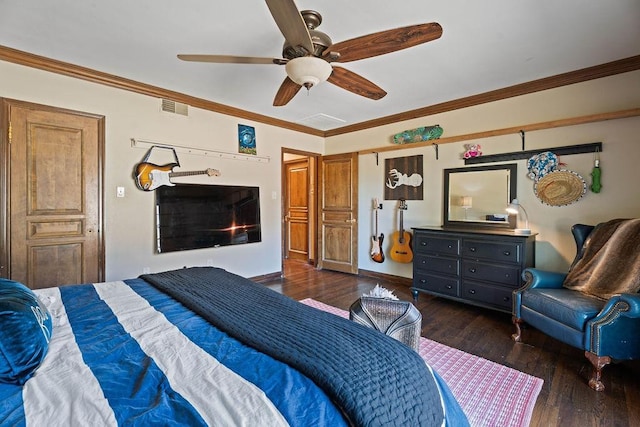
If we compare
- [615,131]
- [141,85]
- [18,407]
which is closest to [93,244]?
[141,85]

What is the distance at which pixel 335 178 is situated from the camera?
213 inches

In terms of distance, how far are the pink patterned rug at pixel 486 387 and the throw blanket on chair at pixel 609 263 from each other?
96 centimetres

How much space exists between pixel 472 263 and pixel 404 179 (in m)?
1.65

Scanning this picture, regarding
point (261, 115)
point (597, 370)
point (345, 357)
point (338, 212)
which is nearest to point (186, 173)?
point (261, 115)

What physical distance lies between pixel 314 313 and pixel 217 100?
3.48m

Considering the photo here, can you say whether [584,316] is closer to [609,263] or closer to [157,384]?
[609,263]

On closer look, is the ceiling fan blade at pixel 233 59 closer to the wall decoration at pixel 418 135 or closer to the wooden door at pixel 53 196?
the wooden door at pixel 53 196

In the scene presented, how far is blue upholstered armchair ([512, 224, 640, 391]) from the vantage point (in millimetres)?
1979

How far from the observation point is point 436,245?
363 centimetres

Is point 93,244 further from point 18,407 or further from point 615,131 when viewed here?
point 615,131

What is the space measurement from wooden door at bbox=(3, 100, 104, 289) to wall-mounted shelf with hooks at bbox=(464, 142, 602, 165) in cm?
432

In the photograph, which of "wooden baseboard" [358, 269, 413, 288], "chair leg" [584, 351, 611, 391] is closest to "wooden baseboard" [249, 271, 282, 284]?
"wooden baseboard" [358, 269, 413, 288]

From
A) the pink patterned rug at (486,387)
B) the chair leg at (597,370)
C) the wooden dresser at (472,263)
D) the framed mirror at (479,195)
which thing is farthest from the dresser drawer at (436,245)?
the chair leg at (597,370)

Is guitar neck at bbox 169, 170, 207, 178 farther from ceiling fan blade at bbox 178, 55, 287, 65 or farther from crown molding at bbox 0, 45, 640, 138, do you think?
ceiling fan blade at bbox 178, 55, 287, 65
